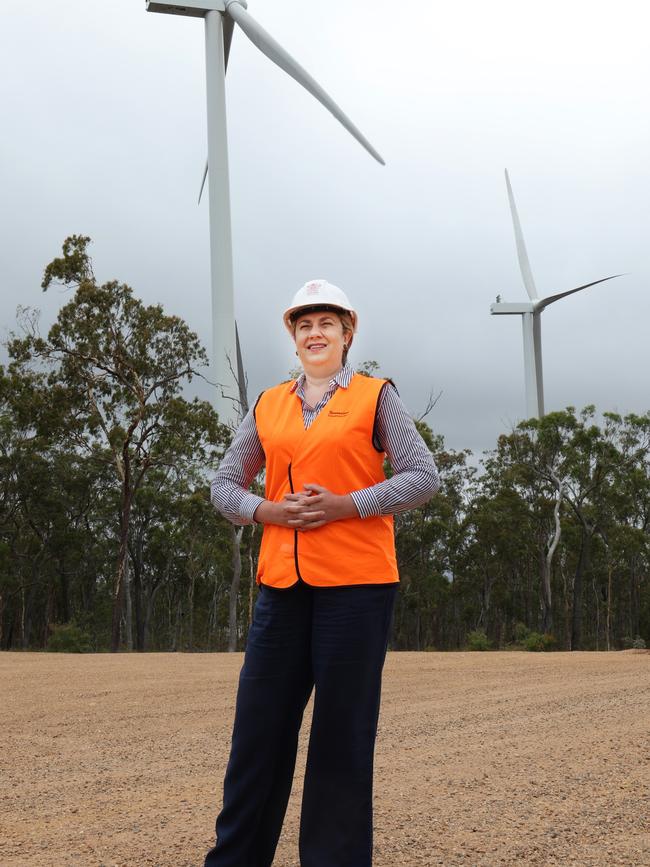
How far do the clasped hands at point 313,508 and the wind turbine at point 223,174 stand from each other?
25363 millimetres

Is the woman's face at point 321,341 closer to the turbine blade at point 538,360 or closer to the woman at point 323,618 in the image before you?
the woman at point 323,618

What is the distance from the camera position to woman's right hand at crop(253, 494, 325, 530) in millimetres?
2959

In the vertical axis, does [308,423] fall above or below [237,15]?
below

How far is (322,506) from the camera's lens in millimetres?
2943

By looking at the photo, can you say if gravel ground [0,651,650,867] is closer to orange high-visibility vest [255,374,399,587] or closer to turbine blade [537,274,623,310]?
orange high-visibility vest [255,374,399,587]

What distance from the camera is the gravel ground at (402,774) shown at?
12.7 ft

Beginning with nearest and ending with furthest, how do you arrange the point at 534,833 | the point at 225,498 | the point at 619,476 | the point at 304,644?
1. the point at 304,644
2. the point at 225,498
3. the point at 534,833
4. the point at 619,476

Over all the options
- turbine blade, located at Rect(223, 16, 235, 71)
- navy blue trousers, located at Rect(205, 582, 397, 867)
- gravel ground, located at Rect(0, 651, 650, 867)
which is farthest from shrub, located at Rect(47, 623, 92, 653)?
navy blue trousers, located at Rect(205, 582, 397, 867)

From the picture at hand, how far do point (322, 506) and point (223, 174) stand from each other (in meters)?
29.4

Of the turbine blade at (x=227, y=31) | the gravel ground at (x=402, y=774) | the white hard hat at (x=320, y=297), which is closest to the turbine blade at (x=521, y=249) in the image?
the turbine blade at (x=227, y=31)

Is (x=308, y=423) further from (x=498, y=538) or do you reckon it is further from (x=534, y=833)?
(x=498, y=538)

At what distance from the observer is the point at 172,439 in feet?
101

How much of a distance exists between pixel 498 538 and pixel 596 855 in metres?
41.9

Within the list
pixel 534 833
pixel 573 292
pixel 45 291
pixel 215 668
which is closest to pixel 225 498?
pixel 534 833
